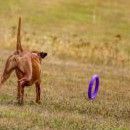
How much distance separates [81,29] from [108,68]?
17572 millimetres

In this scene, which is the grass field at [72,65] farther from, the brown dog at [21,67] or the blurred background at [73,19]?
the brown dog at [21,67]

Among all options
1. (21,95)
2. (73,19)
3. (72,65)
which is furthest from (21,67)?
(73,19)

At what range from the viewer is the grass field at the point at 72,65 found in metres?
10.6

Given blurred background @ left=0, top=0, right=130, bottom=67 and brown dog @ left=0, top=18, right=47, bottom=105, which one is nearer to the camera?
brown dog @ left=0, top=18, right=47, bottom=105

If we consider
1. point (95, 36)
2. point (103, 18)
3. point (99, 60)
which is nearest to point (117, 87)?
point (99, 60)

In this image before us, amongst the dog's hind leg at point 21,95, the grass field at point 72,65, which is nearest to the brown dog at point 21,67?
the dog's hind leg at point 21,95

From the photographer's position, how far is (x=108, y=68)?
22656 mm

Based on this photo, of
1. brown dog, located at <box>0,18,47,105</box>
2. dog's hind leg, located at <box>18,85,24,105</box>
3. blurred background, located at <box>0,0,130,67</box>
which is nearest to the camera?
brown dog, located at <box>0,18,47,105</box>

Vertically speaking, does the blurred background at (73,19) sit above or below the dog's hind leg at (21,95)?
above

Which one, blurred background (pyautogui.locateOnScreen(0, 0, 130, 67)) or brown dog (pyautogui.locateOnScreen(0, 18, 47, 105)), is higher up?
blurred background (pyautogui.locateOnScreen(0, 0, 130, 67))

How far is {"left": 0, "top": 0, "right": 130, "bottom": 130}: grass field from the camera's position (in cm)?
1059

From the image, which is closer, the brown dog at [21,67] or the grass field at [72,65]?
the grass field at [72,65]

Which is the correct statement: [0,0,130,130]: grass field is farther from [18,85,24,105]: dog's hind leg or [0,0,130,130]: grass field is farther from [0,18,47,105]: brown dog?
[0,18,47,105]: brown dog

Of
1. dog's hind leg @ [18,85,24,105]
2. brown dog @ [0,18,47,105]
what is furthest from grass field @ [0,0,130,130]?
brown dog @ [0,18,47,105]
